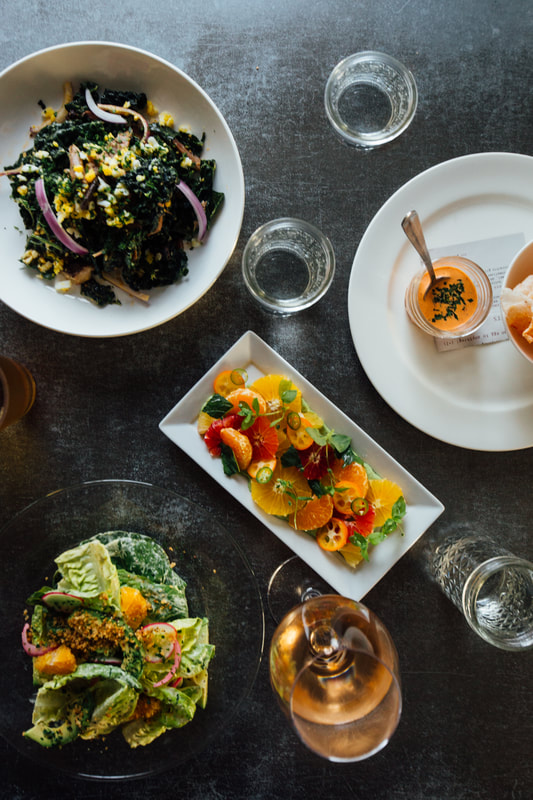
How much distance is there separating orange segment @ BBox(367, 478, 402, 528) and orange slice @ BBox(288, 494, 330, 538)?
121 mm

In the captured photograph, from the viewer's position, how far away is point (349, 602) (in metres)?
1.37

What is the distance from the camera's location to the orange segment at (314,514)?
4.97 ft

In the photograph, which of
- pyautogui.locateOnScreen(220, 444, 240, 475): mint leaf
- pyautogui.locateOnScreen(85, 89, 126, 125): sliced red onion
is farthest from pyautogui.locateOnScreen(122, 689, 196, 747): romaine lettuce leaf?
pyautogui.locateOnScreen(85, 89, 126, 125): sliced red onion

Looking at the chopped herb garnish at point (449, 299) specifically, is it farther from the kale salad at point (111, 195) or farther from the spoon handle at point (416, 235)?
the kale salad at point (111, 195)

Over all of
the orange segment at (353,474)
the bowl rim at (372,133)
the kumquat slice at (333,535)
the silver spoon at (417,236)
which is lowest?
the kumquat slice at (333,535)

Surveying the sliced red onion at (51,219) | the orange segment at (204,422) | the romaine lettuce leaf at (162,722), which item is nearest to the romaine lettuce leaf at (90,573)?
the romaine lettuce leaf at (162,722)

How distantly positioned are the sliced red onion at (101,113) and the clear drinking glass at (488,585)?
147cm

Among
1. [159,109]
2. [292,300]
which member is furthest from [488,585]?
[159,109]

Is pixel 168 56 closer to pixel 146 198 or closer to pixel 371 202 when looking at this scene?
pixel 146 198

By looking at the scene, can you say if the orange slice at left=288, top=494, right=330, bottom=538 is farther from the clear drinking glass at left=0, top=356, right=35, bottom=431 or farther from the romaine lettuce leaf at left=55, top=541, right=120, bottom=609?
the clear drinking glass at left=0, top=356, right=35, bottom=431

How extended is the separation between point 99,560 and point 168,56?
1.43 m

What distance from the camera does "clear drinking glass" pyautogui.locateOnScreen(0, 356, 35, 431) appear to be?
149 centimetres

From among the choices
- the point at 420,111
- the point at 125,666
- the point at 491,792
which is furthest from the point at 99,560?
the point at 420,111

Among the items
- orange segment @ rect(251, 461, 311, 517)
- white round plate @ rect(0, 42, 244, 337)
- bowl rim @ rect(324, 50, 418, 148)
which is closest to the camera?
white round plate @ rect(0, 42, 244, 337)
